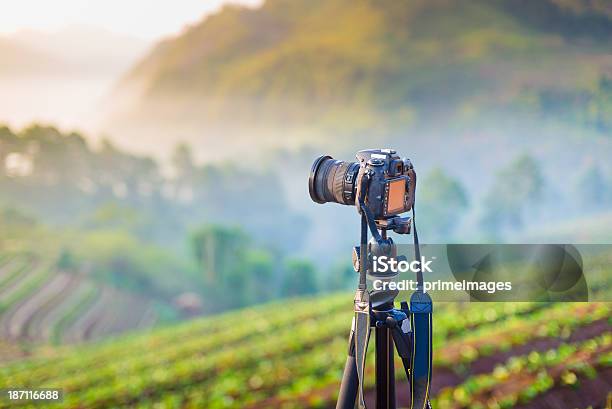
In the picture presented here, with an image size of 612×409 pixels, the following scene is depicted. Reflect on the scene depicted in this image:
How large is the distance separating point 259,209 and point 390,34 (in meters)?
3.11

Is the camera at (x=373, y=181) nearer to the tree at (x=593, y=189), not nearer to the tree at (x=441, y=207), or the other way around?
the tree at (x=441, y=207)

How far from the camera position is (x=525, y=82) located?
8844 millimetres

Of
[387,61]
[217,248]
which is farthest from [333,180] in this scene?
[387,61]

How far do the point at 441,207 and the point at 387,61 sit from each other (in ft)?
7.59

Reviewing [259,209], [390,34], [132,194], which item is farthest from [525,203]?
[132,194]

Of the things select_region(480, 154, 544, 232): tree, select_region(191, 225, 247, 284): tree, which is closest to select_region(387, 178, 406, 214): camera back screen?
select_region(191, 225, 247, 284): tree

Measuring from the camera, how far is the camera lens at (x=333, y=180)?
2041mm

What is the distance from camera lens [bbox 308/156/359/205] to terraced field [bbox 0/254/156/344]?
5.52m

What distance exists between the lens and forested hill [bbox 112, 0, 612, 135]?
827 cm

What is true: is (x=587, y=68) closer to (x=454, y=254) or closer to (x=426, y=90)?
(x=426, y=90)

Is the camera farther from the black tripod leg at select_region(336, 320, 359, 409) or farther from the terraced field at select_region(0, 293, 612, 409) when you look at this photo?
the terraced field at select_region(0, 293, 612, 409)

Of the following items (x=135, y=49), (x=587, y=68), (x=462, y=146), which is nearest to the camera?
(x=135, y=49)

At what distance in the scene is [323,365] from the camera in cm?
442

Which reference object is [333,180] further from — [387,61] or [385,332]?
[387,61]
